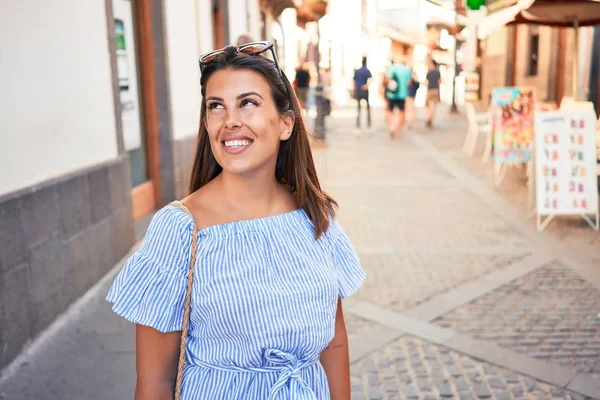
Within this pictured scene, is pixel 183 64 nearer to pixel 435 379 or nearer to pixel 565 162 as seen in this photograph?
pixel 565 162

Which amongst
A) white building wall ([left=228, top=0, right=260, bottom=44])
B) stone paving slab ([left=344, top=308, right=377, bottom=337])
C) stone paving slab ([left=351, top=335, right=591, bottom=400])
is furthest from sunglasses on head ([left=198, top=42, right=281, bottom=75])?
white building wall ([left=228, top=0, right=260, bottom=44])

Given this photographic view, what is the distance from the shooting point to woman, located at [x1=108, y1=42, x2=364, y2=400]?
161 cm

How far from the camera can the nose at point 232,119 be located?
1.71m

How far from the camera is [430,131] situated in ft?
57.8

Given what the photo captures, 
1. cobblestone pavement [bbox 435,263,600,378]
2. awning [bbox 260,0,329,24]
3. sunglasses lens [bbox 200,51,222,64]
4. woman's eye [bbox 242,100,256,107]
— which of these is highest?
awning [bbox 260,0,329,24]

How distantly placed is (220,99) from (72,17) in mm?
3460

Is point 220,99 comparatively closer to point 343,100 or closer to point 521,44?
point 521,44

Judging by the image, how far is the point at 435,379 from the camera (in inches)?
137

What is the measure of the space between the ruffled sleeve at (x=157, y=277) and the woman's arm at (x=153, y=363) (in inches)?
1.8

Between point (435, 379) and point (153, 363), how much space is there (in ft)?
7.31

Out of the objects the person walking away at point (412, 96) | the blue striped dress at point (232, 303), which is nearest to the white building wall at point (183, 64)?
the blue striped dress at point (232, 303)

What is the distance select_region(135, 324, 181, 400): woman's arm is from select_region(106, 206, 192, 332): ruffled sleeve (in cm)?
5

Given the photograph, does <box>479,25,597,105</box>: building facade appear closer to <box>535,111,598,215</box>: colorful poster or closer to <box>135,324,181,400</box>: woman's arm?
<box>535,111,598,215</box>: colorful poster

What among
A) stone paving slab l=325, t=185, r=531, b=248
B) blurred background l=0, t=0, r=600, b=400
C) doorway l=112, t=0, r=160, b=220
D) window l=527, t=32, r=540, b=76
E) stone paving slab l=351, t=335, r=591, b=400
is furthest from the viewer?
window l=527, t=32, r=540, b=76
